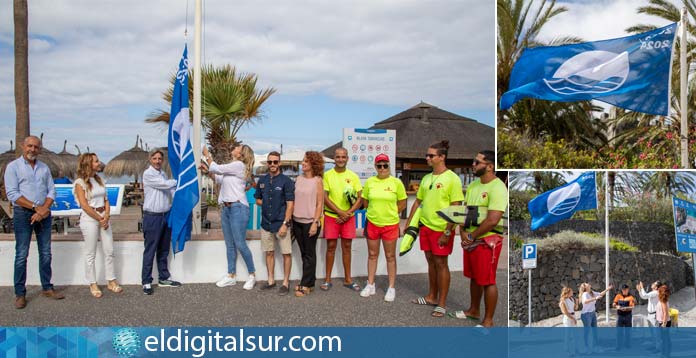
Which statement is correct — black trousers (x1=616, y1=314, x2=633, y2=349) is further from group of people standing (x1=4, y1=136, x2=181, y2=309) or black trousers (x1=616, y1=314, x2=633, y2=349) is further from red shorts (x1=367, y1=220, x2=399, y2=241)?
group of people standing (x1=4, y1=136, x2=181, y2=309)

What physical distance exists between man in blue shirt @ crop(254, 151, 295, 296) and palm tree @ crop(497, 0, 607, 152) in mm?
13067

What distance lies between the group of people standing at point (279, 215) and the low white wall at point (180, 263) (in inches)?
8.9

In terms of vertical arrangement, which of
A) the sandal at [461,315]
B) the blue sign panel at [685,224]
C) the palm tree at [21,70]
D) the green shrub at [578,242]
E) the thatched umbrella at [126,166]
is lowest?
the sandal at [461,315]

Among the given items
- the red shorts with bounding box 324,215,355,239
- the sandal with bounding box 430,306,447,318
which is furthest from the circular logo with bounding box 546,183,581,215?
the red shorts with bounding box 324,215,355,239

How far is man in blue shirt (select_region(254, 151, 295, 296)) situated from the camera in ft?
21.6

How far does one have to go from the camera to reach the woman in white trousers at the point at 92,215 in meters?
6.34

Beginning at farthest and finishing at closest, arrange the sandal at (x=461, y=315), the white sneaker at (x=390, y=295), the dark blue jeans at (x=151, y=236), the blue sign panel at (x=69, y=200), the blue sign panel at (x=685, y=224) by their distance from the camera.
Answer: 1. the blue sign panel at (x=69, y=200)
2. the dark blue jeans at (x=151, y=236)
3. the white sneaker at (x=390, y=295)
4. the sandal at (x=461, y=315)
5. the blue sign panel at (x=685, y=224)

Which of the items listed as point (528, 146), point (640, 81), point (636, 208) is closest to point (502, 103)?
point (640, 81)

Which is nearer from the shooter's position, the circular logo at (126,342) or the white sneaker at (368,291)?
the circular logo at (126,342)

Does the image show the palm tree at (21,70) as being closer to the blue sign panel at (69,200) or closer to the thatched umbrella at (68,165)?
the blue sign panel at (69,200)

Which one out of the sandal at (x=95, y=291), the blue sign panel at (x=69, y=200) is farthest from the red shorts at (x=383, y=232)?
the blue sign panel at (x=69, y=200)

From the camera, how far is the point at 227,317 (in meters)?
5.61

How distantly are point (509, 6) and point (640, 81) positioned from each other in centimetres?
1504

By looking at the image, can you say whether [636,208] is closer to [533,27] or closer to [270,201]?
[270,201]
